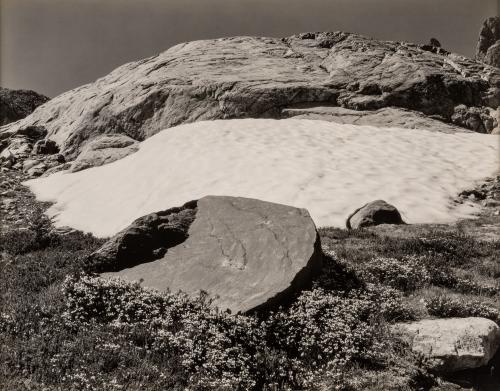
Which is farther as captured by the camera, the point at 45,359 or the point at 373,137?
the point at 373,137

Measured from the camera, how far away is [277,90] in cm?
3147

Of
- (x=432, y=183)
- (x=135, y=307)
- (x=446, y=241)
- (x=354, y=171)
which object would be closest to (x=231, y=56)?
(x=354, y=171)

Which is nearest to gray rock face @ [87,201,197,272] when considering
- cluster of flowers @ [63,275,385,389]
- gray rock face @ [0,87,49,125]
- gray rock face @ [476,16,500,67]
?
cluster of flowers @ [63,275,385,389]

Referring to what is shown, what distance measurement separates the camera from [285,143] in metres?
25.5

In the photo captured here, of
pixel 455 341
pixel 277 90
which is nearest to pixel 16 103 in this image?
pixel 277 90

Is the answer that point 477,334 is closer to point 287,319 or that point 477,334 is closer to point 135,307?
point 287,319

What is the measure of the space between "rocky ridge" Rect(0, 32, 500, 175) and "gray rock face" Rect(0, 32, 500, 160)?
6cm

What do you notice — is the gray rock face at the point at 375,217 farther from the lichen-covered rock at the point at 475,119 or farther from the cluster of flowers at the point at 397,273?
the lichen-covered rock at the point at 475,119

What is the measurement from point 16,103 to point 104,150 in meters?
33.1

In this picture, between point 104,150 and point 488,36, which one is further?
point 488,36

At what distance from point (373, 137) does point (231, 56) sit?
15547mm

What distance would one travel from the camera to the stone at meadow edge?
935 centimetres

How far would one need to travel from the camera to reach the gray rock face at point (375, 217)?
50.6 feet

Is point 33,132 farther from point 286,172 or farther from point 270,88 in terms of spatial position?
point 286,172
